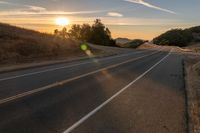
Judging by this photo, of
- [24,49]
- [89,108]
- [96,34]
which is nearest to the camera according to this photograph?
[89,108]

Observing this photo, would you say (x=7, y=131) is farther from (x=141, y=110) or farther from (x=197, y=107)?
(x=197, y=107)

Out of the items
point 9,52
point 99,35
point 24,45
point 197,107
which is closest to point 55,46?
point 24,45

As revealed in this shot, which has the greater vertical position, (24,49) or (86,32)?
(24,49)

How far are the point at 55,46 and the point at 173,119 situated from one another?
34314 millimetres

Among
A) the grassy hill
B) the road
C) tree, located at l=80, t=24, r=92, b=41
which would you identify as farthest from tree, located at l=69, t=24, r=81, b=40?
the road

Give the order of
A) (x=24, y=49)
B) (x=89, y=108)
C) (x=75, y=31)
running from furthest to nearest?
(x=75, y=31) → (x=24, y=49) → (x=89, y=108)

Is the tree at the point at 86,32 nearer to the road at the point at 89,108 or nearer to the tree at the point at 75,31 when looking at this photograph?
the tree at the point at 75,31

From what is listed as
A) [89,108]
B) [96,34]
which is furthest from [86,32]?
[89,108]

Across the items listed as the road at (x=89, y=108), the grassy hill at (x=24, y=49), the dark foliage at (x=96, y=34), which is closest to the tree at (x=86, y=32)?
the dark foliage at (x=96, y=34)

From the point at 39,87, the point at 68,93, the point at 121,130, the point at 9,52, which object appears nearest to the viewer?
the point at 121,130

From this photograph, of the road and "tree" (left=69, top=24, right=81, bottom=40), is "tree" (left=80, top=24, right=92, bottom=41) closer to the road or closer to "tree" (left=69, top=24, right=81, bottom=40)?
"tree" (left=69, top=24, right=81, bottom=40)

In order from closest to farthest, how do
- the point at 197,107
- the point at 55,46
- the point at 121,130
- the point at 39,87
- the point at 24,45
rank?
the point at 121,130 → the point at 197,107 → the point at 39,87 → the point at 24,45 → the point at 55,46

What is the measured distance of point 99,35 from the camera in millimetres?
118062

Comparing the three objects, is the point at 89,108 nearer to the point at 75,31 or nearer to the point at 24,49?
the point at 24,49
